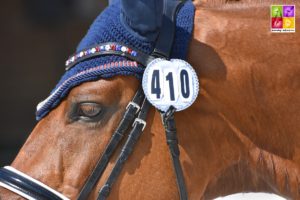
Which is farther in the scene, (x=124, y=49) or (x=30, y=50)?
(x=30, y=50)

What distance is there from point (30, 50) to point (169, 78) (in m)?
4.90

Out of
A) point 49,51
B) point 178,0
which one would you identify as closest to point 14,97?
point 49,51

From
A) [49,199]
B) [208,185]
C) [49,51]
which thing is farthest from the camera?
[49,51]

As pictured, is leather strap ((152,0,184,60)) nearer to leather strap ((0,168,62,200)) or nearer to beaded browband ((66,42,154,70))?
beaded browband ((66,42,154,70))

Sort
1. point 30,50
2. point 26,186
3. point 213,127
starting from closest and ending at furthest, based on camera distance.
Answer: point 26,186
point 213,127
point 30,50

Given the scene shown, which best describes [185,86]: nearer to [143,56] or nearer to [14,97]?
[143,56]

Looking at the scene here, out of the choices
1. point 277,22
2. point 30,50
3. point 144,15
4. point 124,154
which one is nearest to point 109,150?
point 124,154

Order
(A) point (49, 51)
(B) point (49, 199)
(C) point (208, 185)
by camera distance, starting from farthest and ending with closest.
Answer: (A) point (49, 51)
(C) point (208, 185)
(B) point (49, 199)

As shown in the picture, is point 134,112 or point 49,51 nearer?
point 134,112

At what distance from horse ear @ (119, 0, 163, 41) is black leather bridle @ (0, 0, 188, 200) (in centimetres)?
4

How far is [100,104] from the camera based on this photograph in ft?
6.33

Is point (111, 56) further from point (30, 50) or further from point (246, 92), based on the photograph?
point (30, 50)

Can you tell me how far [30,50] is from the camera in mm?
6664

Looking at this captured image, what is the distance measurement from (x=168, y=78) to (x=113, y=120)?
219mm
